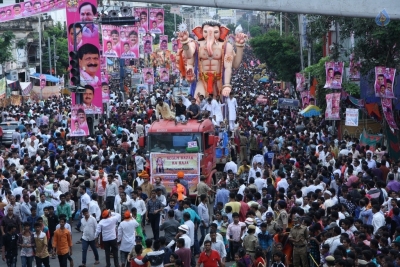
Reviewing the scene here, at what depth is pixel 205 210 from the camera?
705 inches

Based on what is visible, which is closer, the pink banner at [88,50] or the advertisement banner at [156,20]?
the pink banner at [88,50]

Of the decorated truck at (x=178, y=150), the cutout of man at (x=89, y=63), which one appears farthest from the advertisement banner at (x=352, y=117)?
the cutout of man at (x=89, y=63)

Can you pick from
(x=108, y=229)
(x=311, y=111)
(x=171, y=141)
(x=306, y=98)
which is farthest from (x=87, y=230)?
(x=306, y=98)

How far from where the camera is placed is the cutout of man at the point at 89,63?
99.8ft

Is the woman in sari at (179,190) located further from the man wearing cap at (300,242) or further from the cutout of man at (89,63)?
the cutout of man at (89,63)

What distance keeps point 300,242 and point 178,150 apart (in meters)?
8.50

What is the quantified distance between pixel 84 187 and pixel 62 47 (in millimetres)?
54068

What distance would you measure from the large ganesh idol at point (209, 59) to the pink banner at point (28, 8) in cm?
456

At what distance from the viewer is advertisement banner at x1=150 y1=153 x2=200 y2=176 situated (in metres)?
22.7

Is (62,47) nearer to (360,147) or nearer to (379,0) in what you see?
(360,147)

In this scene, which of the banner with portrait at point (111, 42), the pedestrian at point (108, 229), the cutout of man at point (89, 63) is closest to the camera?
the pedestrian at point (108, 229)

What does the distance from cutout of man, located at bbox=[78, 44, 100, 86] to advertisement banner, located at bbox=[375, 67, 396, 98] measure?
31.8 feet

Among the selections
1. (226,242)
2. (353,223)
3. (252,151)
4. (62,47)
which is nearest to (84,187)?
(226,242)

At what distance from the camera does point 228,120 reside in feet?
103
